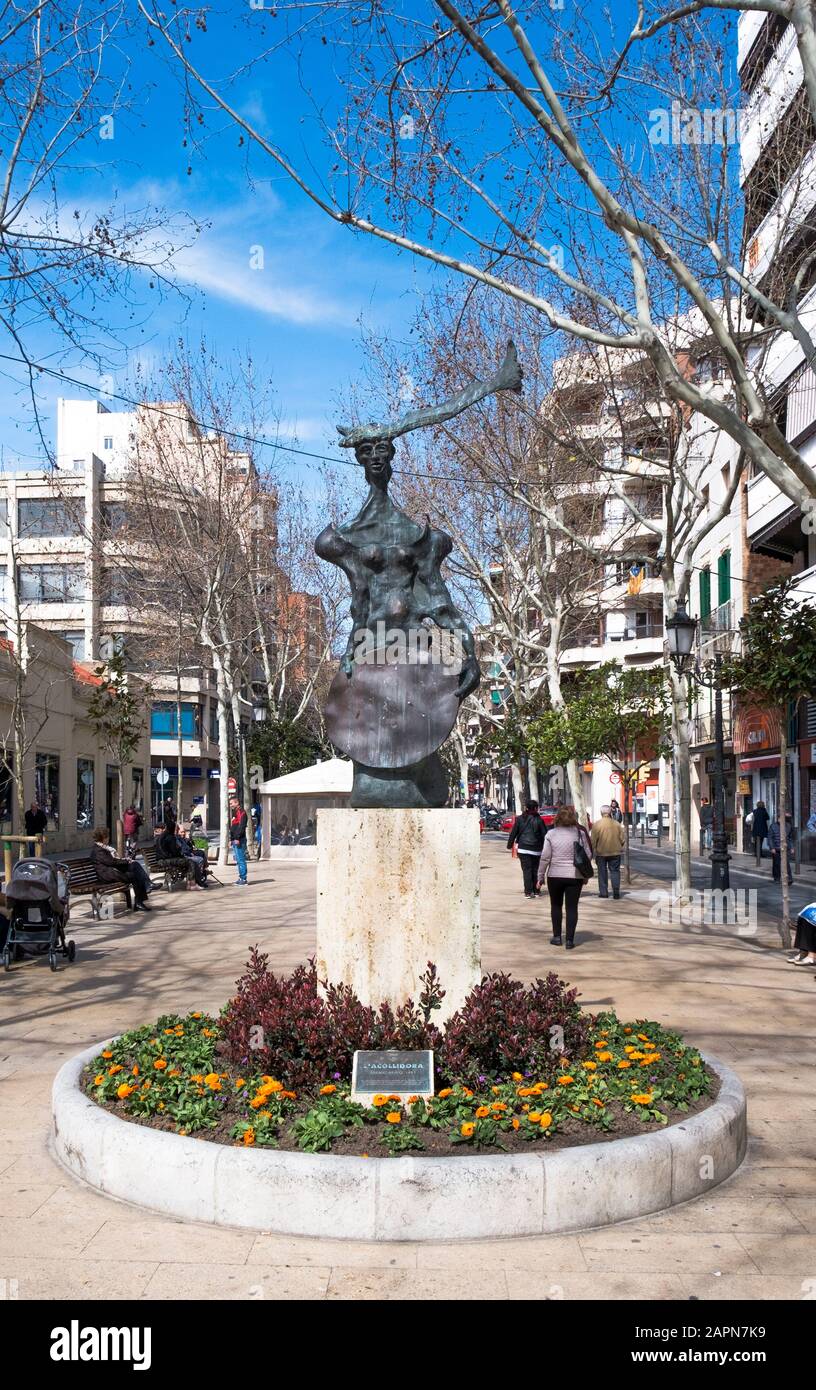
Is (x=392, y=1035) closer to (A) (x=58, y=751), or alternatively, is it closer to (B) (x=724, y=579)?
(A) (x=58, y=751)

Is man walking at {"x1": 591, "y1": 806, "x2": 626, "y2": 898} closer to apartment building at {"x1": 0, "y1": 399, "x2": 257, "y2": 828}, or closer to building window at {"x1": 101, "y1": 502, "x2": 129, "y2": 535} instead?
apartment building at {"x1": 0, "y1": 399, "x2": 257, "y2": 828}

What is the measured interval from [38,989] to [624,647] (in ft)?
151

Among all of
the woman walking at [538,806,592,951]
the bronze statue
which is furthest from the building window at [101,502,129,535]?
the bronze statue

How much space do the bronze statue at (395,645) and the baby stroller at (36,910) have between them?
19.9ft

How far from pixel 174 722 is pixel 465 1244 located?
67.2 metres

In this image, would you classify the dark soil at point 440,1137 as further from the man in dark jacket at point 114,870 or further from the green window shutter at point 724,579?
the green window shutter at point 724,579

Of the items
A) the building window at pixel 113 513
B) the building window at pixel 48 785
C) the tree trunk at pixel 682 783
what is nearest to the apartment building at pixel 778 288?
the tree trunk at pixel 682 783

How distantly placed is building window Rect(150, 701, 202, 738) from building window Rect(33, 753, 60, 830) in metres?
35.3

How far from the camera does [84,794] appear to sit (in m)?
37.9

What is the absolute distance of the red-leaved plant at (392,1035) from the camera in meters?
5.66
